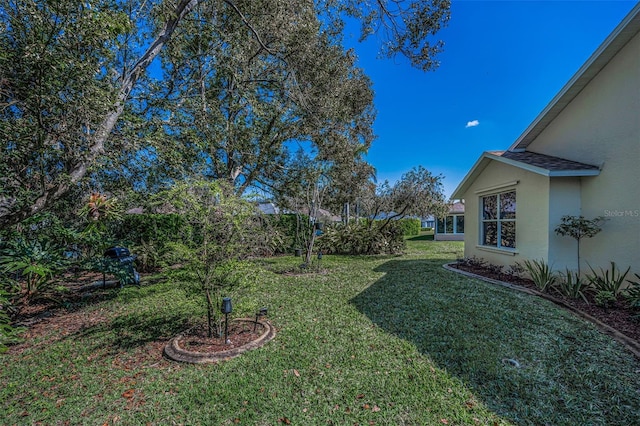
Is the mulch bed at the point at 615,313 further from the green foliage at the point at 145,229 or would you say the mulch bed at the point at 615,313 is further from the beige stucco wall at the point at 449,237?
the beige stucco wall at the point at 449,237

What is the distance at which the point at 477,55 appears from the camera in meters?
11.2

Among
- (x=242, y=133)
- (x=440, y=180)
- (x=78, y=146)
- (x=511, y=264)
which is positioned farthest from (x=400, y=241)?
(x=78, y=146)

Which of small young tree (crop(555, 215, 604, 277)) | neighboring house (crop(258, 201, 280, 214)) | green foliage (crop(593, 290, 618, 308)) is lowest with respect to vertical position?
green foliage (crop(593, 290, 618, 308))

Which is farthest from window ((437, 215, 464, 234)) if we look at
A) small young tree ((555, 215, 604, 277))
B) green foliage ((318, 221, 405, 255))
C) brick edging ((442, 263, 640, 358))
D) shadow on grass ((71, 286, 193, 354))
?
shadow on grass ((71, 286, 193, 354))

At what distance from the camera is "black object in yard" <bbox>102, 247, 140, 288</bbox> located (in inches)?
286

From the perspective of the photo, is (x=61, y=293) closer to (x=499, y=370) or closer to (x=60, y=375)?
(x=60, y=375)

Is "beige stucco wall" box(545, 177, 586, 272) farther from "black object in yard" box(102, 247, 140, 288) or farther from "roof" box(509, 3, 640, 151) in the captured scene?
"black object in yard" box(102, 247, 140, 288)

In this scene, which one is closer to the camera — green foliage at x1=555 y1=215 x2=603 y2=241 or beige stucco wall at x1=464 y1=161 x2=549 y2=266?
green foliage at x1=555 y1=215 x2=603 y2=241

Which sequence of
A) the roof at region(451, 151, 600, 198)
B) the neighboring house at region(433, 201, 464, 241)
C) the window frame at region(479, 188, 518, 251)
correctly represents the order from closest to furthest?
the roof at region(451, 151, 600, 198) < the window frame at region(479, 188, 518, 251) < the neighboring house at region(433, 201, 464, 241)

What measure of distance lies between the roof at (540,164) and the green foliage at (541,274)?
2377mm

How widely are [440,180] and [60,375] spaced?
13.7 m

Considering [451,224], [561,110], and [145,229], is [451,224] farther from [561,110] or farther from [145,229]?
[145,229]

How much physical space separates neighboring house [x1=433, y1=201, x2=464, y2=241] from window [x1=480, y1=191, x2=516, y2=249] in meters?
14.0

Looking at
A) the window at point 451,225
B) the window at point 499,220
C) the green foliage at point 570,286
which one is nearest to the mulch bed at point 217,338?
the green foliage at point 570,286
